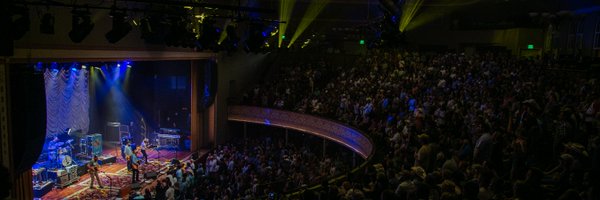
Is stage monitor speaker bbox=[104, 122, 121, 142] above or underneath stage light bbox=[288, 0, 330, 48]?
underneath

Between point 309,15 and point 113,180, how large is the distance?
13.4m

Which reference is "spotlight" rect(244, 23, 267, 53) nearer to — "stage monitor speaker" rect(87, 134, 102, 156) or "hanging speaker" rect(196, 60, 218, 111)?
"stage monitor speaker" rect(87, 134, 102, 156)

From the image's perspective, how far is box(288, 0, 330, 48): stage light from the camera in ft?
73.2

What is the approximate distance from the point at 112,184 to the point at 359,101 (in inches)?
328

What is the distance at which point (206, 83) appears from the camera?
747 inches

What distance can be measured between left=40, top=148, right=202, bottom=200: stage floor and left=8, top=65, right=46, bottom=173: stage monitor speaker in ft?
12.4

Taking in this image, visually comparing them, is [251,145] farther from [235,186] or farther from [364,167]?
[364,167]

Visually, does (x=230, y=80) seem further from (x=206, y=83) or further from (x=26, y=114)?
(x=26, y=114)

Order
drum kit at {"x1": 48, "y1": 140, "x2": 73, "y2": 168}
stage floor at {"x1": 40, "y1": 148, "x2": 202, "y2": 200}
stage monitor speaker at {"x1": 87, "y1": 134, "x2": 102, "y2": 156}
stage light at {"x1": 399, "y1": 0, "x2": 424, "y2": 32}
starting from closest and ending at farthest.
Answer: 1. stage floor at {"x1": 40, "y1": 148, "x2": 202, "y2": 200}
2. drum kit at {"x1": 48, "y1": 140, "x2": 73, "y2": 168}
3. stage monitor speaker at {"x1": 87, "y1": 134, "x2": 102, "y2": 156}
4. stage light at {"x1": 399, "y1": 0, "x2": 424, "y2": 32}

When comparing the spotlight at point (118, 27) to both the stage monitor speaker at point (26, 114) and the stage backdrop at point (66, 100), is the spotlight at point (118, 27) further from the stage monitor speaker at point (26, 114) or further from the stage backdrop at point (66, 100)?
the stage backdrop at point (66, 100)

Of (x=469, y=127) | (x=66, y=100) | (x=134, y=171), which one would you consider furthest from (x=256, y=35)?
(x=66, y=100)

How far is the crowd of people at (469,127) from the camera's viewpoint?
5293mm

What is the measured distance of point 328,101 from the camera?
54.2 feet

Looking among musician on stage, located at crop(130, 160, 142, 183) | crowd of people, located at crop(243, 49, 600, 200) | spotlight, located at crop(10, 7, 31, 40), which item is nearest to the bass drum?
musician on stage, located at crop(130, 160, 142, 183)
